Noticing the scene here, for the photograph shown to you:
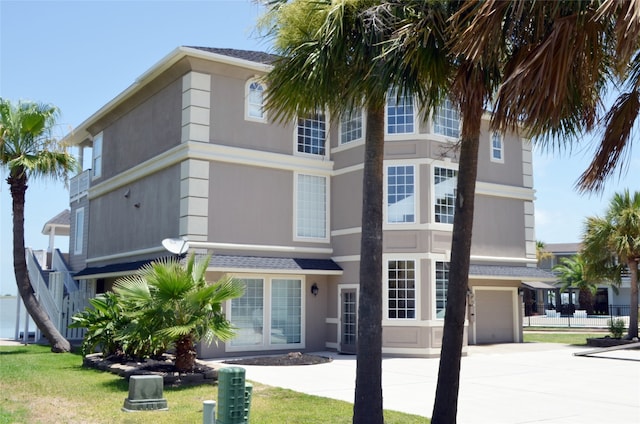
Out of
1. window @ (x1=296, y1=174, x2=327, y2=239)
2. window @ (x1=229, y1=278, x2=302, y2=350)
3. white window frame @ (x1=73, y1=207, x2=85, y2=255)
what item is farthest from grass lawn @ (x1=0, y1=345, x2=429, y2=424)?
white window frame @ (x1=73, y1=207, x2=85, y2=255)

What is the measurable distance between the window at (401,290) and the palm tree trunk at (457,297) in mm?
12110

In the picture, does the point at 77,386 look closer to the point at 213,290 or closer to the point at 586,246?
Result: the point at 213,290

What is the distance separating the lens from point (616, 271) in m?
25.8

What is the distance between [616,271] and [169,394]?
774 inches

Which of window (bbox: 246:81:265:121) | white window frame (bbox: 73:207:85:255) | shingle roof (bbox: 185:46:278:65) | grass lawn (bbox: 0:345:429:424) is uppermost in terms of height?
shingle roof (bbox: 185:46:278:65)

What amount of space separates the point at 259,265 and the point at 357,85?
12.1 metres

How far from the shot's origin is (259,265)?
66.2ft

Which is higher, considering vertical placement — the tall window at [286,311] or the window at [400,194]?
the window at [400,194]

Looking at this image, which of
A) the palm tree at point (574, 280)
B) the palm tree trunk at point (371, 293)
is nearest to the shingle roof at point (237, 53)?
the palm tree trunk at point (371, 293)

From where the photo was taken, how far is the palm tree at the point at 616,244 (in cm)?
2473

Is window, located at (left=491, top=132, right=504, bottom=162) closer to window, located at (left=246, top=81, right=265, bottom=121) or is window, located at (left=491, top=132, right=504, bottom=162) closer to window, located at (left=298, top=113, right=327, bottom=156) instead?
window, located at (left=298, top=113, right=327, bottom=156)

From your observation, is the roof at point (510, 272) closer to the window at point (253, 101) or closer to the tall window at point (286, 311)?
the tall window at point (286, 311)

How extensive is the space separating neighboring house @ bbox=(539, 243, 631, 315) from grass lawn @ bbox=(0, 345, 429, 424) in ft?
134

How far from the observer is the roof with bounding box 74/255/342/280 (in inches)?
771
